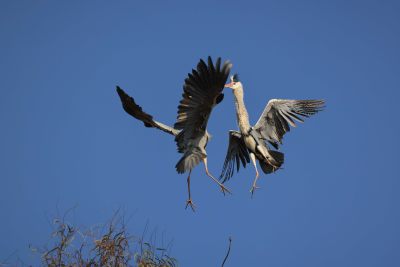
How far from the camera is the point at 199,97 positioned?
27.3ft

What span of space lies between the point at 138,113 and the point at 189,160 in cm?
110

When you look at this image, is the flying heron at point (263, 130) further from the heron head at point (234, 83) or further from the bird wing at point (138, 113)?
the bird wing at point (138, 113)

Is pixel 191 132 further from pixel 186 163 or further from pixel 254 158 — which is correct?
pixel 254 158

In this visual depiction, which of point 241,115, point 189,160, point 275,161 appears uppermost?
point 241,115

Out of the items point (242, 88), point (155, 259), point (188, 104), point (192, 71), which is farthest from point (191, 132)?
point (155, 259)

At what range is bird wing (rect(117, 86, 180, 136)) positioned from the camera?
8.77 metres

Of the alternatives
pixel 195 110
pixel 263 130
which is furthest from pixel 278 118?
pixel 195 110

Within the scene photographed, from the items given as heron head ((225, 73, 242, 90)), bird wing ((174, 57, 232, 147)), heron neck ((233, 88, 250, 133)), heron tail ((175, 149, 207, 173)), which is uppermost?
heron head ((225, 73, 242, 90))

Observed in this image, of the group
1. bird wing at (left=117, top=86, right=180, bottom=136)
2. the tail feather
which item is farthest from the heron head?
bird wing at (left=117, top=86, right=180, bottom=136)

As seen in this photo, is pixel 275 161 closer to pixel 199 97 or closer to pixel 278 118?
pixel 278 118

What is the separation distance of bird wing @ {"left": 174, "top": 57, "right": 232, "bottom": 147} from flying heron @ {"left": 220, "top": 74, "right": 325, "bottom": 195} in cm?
128

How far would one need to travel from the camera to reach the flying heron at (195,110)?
26.2 ft

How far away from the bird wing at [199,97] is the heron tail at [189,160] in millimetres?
205

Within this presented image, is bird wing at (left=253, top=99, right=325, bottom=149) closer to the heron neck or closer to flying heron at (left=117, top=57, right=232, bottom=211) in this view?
the heron neck
